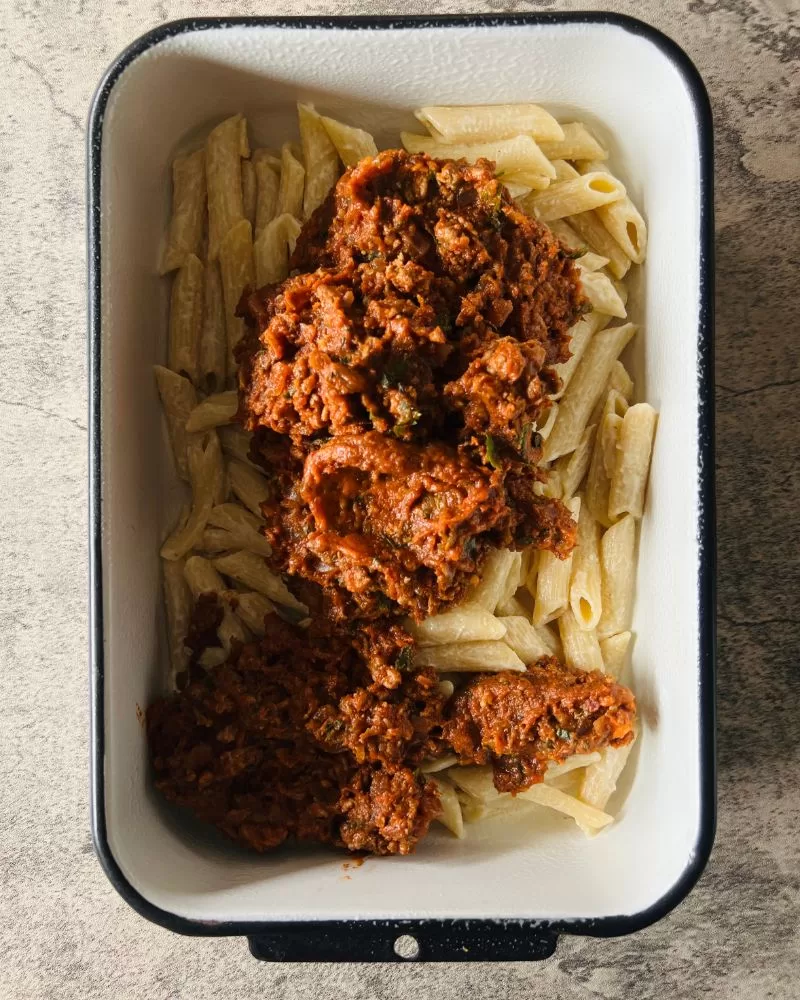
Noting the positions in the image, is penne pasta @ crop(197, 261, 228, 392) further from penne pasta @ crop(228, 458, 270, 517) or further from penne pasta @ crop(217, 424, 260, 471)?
penne pasta @ crop(228, 458, 270, 517)

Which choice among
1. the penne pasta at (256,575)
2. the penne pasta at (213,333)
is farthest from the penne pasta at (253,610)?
the penne pasta at (213,333)

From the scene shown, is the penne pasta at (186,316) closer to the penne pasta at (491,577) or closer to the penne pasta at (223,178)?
the penne pasta at (223,178)

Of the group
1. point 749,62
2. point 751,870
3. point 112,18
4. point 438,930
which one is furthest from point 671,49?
point 751,870

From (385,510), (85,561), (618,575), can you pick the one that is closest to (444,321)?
(385,510)

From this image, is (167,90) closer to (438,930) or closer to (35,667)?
(35,667)

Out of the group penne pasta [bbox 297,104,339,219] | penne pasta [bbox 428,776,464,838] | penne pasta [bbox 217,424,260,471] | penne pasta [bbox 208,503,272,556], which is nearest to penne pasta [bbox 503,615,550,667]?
penne pasta [bbox 428,776,464,838]

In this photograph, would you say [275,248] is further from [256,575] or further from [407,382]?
[256,575]
